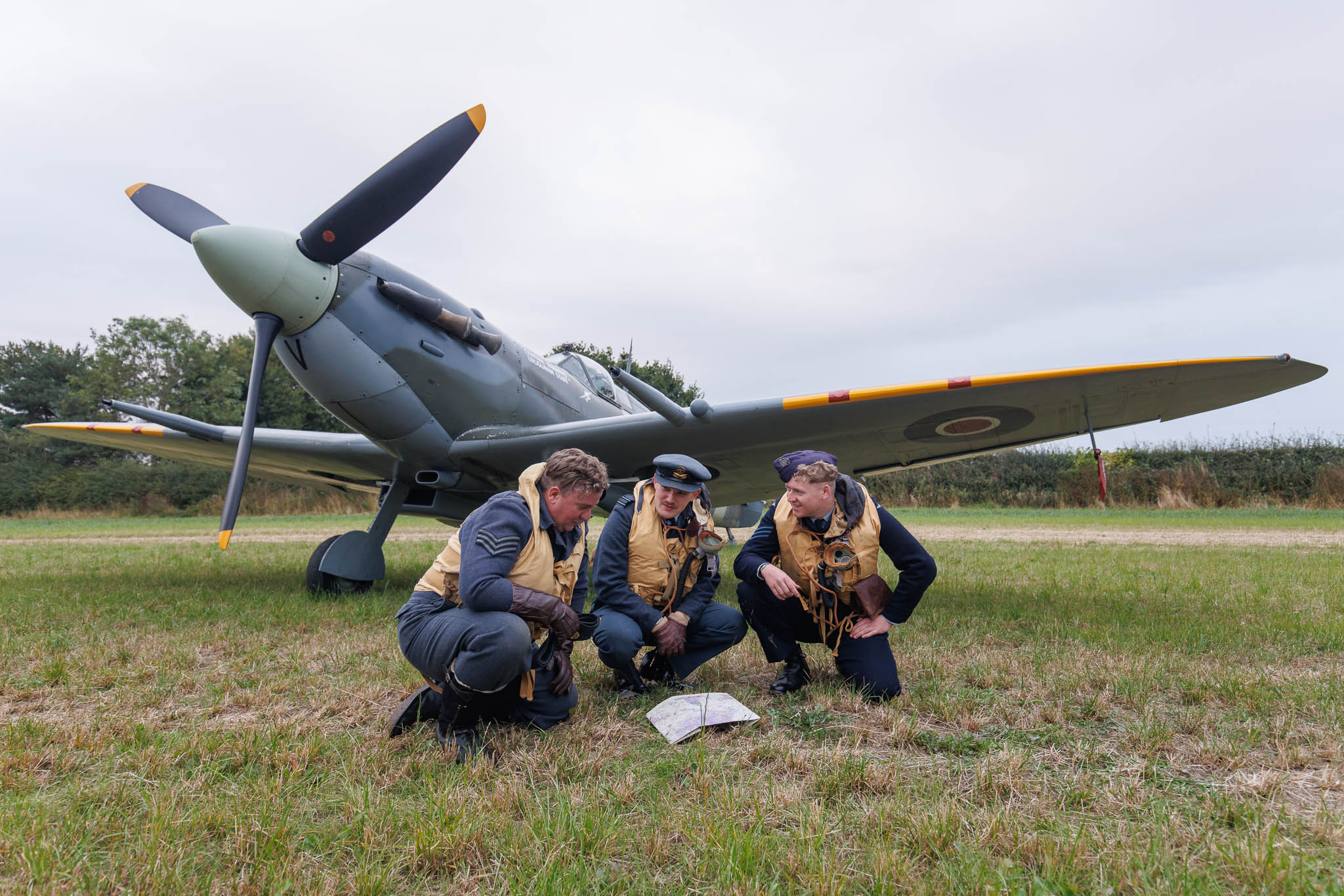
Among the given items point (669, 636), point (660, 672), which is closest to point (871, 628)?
point (669, 636)

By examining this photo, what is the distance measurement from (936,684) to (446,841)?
7.47 ft

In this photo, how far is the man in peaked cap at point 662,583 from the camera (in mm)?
3201

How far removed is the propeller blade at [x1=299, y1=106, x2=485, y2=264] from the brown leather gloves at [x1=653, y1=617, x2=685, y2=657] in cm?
370

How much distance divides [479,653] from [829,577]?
164 cm

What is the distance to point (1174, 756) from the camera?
230 centimetres

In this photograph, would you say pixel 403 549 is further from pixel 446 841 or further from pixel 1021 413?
pixel 446 841

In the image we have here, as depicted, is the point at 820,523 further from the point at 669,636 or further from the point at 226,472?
the point at 226,472

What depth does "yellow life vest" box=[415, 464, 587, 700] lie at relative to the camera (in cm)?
258

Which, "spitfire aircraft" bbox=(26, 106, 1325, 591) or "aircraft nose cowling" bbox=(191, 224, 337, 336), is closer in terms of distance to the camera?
"aircraft nose cowling" bbox=(191, 224, 337, 336)

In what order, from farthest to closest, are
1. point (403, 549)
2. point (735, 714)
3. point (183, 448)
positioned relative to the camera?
point (403, 549) → point (183, 448) → point (735, 714)

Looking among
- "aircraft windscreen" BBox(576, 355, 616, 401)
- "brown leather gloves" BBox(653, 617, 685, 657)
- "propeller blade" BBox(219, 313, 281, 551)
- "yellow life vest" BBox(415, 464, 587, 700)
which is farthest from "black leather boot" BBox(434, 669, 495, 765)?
"aircraft windscreen" BBox(576, 355, 616, 401)

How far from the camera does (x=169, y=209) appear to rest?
5684mm

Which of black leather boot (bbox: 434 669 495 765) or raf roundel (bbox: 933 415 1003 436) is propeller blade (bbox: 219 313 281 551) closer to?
black leather boot (bbox: 434 669 495 765)

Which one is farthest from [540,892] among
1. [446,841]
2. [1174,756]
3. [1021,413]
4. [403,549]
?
[403,549]
